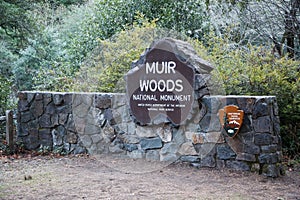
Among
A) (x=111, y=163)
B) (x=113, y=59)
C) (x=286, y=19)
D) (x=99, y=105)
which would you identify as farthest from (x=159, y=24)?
(x=111, y=163)

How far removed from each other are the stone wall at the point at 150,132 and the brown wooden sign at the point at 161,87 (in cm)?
15

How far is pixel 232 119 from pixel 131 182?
1.52 metres

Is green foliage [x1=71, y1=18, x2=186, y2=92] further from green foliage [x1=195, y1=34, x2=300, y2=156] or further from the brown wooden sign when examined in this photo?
green foliage [x1=195, y1=34, x2=300, y2=156]

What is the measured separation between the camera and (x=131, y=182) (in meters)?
5.23

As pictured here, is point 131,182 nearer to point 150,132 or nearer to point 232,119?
point 150,132

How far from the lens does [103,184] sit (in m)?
5.13

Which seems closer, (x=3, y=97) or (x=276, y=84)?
(x=276, y=84)

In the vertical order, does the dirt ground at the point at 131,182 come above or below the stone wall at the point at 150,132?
below

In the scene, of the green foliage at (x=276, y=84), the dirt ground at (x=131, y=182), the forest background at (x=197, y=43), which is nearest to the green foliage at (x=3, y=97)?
the forest background at (x=197, y=43)

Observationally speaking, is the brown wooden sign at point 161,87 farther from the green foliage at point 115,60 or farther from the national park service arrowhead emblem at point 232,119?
the green foliage at point 115,60

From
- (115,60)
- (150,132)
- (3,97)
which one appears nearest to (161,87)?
(150,132)

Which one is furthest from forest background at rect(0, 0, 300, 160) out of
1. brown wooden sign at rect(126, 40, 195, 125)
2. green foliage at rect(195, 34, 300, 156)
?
brown wooden sign at rect(126, 40, 195, 125)

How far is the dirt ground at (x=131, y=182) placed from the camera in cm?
466

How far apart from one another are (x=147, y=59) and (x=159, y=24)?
4.12 meters
